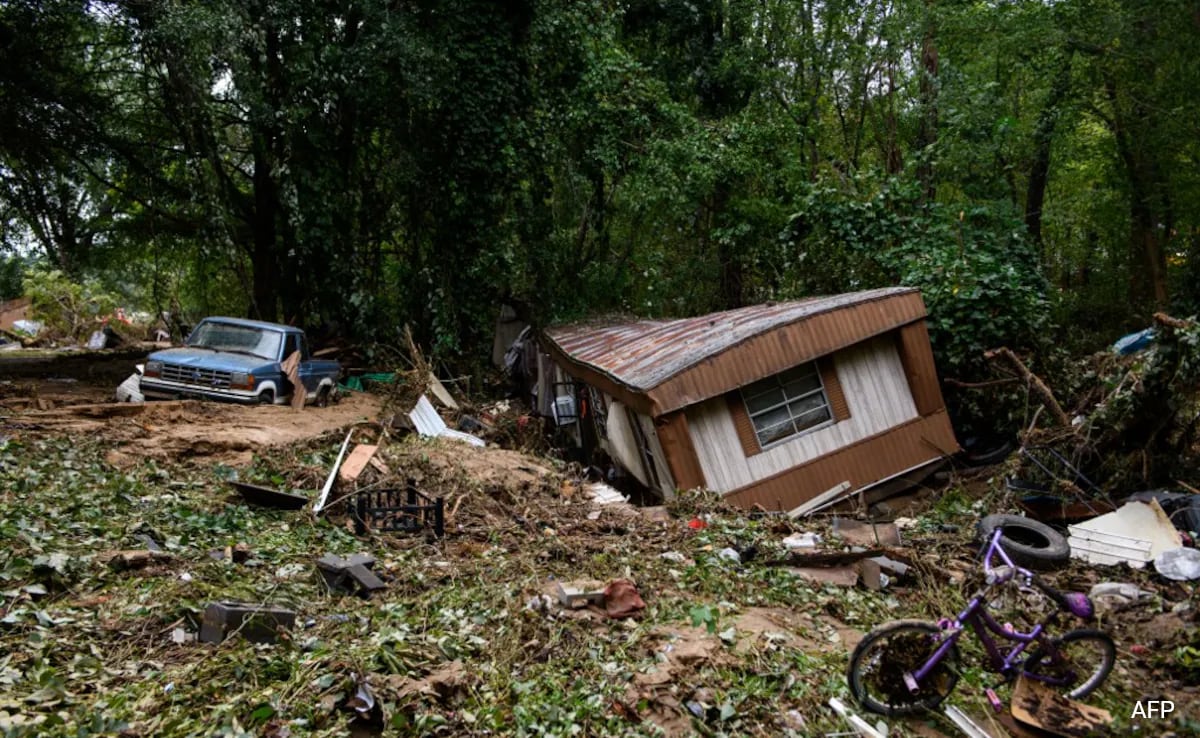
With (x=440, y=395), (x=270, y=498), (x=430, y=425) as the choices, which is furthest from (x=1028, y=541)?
(x=440, y=395)

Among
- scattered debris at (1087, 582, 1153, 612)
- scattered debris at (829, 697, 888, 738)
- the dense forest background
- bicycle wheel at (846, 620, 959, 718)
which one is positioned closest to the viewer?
scattered debris at (829, 697, 888, 738)

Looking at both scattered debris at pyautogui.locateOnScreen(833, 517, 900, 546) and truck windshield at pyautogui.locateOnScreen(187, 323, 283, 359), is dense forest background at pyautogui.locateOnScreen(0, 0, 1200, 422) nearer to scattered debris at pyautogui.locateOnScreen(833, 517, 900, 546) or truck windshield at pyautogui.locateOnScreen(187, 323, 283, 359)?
truck windshield at pyautogui.locateOnScreen(187, 323, 283, 359)

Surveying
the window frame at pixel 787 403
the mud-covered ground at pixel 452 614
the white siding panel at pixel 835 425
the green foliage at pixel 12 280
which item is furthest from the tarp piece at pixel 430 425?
the green foliage at pixel 12 280

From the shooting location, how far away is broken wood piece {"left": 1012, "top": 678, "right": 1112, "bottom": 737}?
16.4ft

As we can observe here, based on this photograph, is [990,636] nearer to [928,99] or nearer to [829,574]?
[829,574]

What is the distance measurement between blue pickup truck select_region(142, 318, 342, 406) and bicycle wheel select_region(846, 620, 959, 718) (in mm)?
11827

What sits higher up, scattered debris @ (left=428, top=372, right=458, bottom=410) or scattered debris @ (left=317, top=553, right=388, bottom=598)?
scattered debris @ (left=428, top=372, right=458, bottom=410)

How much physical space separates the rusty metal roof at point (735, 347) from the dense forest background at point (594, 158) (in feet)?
10.1

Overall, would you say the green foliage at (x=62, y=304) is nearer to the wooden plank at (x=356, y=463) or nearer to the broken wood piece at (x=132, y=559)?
the wooden plank at (x=356, y=463)

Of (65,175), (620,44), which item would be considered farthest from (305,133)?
(620,44)

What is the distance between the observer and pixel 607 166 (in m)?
20.8

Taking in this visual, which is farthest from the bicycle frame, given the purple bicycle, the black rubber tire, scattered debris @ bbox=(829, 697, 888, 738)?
the black rubber tire

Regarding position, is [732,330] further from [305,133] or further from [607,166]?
[305,133]

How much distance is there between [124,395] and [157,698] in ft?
38.0
